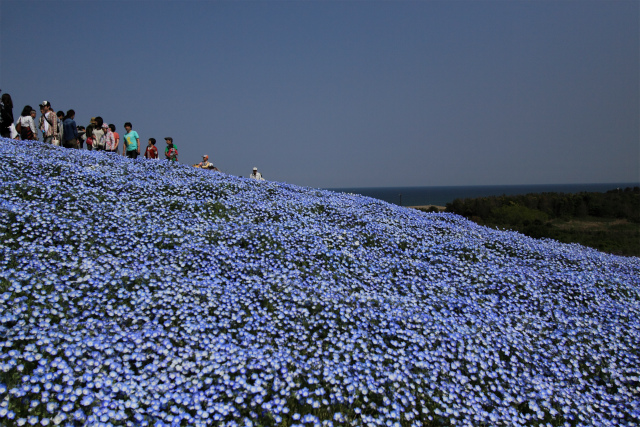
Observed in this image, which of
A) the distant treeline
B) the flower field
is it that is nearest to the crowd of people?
the flower field

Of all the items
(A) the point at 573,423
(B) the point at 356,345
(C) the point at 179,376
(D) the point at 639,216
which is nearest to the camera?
(C) the point at 179,376

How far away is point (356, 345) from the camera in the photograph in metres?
4.99

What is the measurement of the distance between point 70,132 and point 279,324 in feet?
42.2

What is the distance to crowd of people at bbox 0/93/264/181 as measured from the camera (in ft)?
45.4

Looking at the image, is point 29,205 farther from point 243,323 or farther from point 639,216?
point 639,216

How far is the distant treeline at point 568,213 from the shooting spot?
2096 cm

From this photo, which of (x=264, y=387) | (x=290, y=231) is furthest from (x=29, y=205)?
(x=264, y=387)

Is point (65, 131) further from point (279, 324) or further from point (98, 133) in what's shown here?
point (279, 324)

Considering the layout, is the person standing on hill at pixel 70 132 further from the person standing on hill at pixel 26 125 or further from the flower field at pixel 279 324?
the flower field at pixel 279 324

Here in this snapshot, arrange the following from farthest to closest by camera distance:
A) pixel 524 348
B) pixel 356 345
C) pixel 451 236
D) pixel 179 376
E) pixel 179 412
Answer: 1. pixel 451 236
2. pixel 524 348
3. pixel 356 345
4. pixel 179 376
5. pixel 179 412

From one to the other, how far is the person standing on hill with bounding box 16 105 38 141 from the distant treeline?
19631 mm

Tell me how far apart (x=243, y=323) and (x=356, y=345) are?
4.58 feet

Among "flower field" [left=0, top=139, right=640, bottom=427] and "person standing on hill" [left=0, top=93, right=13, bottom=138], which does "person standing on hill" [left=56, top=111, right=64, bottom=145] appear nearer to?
"person standing on hill" [left=0, top=93, right=13, bottom=138]

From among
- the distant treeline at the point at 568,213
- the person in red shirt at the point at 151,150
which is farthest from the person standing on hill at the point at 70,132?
the distant treeline at the point at 568,213
